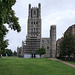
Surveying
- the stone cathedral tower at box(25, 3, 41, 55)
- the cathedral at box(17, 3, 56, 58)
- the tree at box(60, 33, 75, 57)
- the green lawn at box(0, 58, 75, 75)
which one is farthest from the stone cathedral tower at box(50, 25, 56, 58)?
the green lawn at box(0, 58, 75, 75)

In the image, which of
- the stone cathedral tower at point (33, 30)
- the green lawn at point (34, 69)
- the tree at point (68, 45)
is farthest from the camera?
the stone cathedral tower at point (33, 30)

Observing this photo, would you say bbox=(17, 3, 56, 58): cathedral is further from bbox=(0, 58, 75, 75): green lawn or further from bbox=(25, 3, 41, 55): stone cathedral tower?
bbox=(0, 58, 75, 75): green lawn

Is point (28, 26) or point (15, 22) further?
point (28, 26)

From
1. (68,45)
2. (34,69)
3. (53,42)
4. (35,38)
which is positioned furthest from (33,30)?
(34,69)

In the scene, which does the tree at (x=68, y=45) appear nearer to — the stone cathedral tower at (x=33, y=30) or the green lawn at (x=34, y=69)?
the green lawn at (x=34, y=69)

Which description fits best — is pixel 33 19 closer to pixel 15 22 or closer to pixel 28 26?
pixel 28 26

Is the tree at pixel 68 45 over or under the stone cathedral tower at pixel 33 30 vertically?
under

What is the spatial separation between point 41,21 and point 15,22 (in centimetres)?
9361

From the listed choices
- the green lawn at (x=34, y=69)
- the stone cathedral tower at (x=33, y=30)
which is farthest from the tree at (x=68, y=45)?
the stone cathedral tower at (x=33, y=30)

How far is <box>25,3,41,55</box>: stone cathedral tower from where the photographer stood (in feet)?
331

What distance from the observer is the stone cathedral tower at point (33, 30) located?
101 meters

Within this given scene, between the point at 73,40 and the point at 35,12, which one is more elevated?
the point at 35,12

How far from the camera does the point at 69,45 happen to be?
1639 inches

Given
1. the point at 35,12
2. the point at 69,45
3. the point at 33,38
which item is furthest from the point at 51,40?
the point at 69,45
